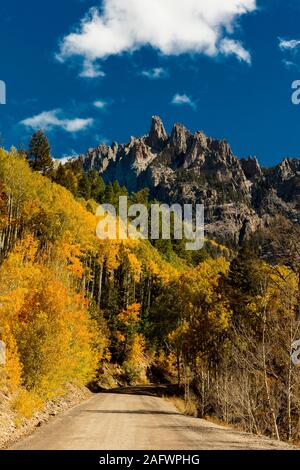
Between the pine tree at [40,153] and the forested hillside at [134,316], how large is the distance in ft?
7.15

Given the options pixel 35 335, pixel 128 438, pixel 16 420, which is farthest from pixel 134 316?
pixel 128 438

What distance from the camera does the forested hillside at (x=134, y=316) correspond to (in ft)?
81.9

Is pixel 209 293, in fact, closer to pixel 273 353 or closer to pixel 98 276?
pixel 273 353

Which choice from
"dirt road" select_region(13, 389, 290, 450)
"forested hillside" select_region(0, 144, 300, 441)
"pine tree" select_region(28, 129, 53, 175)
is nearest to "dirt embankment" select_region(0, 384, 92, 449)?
"dirt road" select_region(13, 389, 290, 450)

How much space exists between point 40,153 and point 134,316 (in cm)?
5390

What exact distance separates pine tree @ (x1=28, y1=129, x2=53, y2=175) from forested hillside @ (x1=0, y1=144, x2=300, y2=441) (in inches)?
85.9

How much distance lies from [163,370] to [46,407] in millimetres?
50631

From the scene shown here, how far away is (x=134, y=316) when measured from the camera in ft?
240

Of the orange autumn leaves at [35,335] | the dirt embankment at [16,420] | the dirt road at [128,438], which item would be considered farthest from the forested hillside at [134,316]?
the dirt road at [128,438]

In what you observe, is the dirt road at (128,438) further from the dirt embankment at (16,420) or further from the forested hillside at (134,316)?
the forested hillside at (134,316)

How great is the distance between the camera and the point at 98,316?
6219 cm

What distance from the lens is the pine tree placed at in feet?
361
